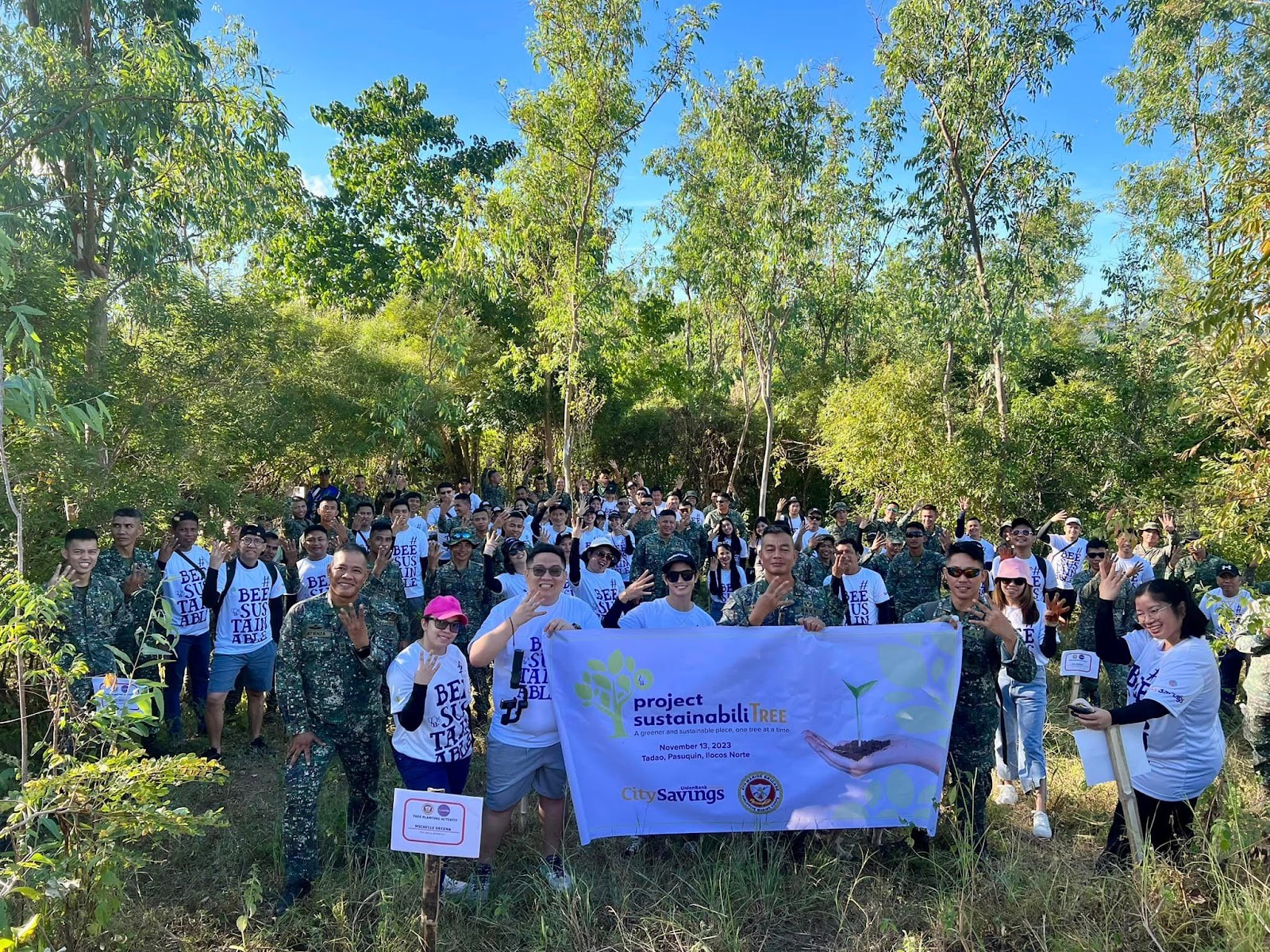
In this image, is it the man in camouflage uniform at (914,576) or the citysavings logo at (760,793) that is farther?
the man in camouflage uniform at (914,576)

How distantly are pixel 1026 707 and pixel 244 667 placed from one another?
5.67 metres

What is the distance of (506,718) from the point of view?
14.0 ft

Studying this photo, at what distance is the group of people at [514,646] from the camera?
3.99m

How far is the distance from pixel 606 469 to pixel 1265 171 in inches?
798

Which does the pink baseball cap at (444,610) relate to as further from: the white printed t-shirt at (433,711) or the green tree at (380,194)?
the green tree at (380,194)

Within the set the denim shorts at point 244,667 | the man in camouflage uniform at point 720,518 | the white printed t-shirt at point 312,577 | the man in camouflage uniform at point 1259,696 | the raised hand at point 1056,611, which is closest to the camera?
the man in camouflage uniform at point 1259,696

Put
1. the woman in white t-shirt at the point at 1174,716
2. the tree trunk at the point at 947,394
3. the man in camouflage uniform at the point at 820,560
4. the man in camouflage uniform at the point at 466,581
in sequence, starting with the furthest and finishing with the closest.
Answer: the tree trunk at the point at 947,394
the man in camouflage uniform at the point at 820,560
the man in camouflage uniform at the point at 466,581
the woman in white t-shirt at the point at 1174,716

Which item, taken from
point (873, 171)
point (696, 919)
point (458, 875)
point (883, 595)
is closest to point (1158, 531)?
point (883, 595)

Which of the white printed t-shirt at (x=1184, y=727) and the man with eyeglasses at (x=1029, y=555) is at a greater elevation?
the man with eyeglasses at (x=1029, y=555)

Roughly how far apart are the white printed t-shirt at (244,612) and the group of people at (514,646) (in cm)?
1

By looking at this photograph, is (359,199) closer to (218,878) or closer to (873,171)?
(873,171)

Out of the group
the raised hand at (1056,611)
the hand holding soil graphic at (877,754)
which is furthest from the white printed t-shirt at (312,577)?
the raised hand at (1056,611)

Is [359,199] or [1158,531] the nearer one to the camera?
[1158,531]

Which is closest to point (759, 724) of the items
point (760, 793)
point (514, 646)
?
point (760, 793)
